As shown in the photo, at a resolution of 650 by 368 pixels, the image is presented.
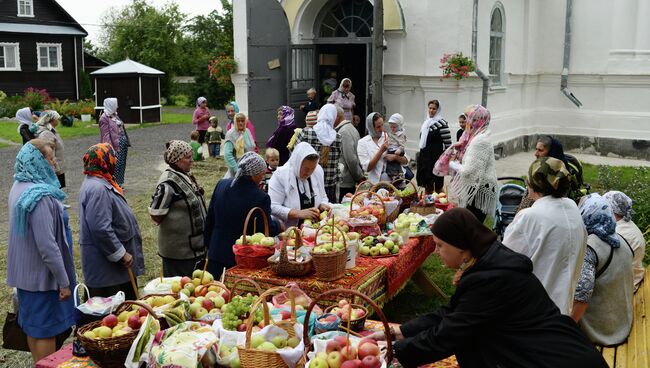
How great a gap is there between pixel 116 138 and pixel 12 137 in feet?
41.9

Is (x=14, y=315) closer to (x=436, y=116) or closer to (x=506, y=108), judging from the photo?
(x=436, y=116)

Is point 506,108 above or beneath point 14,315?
above

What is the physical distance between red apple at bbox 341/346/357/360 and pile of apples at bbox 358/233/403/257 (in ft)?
7.42

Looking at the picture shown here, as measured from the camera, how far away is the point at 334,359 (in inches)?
129

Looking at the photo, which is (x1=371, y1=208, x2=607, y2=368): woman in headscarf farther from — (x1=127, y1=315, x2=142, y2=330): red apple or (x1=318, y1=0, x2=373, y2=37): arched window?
(x1=318, y1=0, x2=373, y2=37): arched window

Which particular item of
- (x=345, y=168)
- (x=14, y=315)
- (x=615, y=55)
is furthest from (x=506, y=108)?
(x=14, y=315)

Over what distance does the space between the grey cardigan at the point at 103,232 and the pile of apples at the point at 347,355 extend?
2.58m

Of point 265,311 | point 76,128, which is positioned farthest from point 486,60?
point 76,128

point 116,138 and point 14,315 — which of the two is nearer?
point 14,315

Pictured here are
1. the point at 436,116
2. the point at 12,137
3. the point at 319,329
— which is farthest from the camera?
the point at 12,137

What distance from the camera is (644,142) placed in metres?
15.5

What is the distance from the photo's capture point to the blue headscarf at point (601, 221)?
4.76 meters

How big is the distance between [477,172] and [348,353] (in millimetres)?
4418

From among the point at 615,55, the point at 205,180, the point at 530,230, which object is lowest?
the point at 205,180
